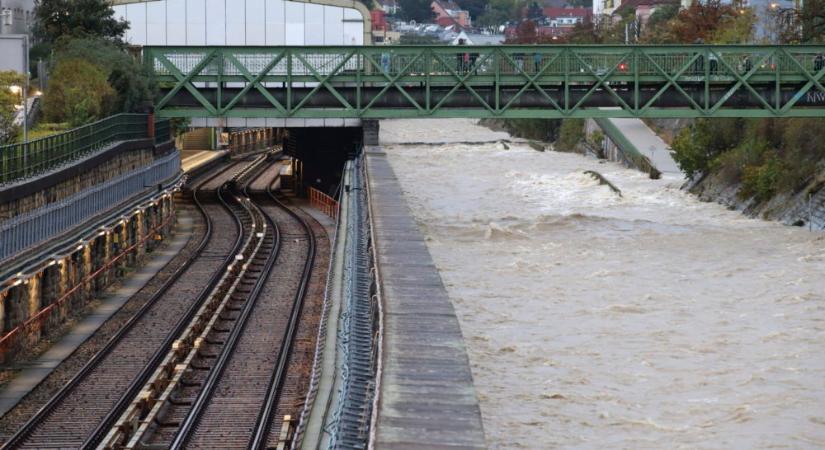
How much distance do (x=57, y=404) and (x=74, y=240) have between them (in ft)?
29.4

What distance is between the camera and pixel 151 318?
29234mm

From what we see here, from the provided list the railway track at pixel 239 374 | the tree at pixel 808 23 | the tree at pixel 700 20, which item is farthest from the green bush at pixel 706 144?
the tree at pixel 700 20

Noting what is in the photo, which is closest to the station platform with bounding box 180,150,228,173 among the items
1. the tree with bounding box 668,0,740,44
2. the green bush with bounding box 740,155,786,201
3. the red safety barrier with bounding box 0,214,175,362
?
the tree with bounding box 668,0,740,44

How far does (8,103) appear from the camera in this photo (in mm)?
35469

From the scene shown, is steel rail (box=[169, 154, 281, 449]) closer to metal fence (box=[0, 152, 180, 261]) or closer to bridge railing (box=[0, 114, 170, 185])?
metal fence (box=[0, 152, 180, 261])

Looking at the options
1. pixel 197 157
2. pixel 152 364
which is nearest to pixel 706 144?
pixel 197 157

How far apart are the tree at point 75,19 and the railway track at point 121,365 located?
573 inches

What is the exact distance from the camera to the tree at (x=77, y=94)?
39812mm

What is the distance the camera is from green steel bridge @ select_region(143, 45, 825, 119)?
4081cm

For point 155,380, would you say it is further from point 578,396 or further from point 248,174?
point 248,174

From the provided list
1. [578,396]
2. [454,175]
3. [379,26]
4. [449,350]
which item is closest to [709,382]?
[578,396]

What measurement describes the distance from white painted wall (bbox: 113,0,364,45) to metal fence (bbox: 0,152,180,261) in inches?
542

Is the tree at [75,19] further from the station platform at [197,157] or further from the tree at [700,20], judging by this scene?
the tree at [700,20]

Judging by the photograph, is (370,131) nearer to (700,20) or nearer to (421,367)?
(700,20)
